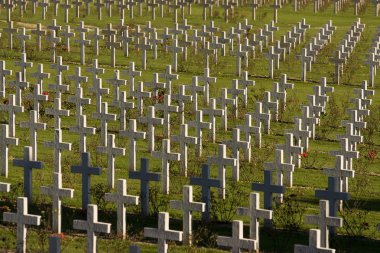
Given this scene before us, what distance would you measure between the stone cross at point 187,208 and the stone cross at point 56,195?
1.40 meters

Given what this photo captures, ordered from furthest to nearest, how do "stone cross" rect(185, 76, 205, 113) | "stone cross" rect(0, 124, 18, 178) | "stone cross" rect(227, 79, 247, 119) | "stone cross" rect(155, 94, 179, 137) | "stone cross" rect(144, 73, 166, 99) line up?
"stone cross" rect(144, 73, 166, 99), "stone cross" rect(227, 79, 247, 119), "stone cross" rect(185, 76, 205, 113), "stone cross" rect(155, 94, 179, 137), "stone cross" rect(0, 124, 18, 178)

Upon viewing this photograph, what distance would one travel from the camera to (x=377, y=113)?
30.0m

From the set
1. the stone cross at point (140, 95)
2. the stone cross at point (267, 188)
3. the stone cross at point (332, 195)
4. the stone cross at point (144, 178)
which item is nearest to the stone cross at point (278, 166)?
the stone cross at point (267, 188)

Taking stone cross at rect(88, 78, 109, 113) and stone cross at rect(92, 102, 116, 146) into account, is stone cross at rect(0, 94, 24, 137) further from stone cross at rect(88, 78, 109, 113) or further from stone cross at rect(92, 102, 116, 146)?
stone cross at rect(88, 78, 109, 113)

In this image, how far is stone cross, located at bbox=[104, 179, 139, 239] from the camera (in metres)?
19.1

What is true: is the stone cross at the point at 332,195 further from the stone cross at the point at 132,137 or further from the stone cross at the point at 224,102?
the stone cross at the point at 224,102

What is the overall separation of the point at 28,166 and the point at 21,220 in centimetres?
244

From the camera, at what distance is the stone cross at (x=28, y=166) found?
20562mm

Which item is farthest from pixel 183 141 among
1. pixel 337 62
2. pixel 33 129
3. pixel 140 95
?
pixel 337 62

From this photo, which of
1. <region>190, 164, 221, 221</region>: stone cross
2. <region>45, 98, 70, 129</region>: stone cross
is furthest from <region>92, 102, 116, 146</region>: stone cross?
<region>190, 164, 221, 221</region>: stone cross

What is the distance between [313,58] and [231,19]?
8.67m

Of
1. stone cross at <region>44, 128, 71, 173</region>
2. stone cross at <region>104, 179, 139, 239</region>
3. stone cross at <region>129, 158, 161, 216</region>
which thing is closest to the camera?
stone cross at <region>104, 179, 139, 239</region>

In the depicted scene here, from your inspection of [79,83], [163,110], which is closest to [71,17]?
[79,83]

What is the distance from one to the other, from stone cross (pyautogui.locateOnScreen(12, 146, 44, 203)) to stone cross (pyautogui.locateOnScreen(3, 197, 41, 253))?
2.22 m
